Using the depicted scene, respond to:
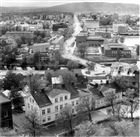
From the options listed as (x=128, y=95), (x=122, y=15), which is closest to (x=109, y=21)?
(x=122, y=15)

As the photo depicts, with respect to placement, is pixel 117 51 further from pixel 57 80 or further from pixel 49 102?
pixel 49 102

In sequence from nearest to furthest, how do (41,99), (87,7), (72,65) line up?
(41,99) < (72,65) < (87,7)

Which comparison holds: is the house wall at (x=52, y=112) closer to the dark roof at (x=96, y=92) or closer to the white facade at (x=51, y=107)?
the white facade at (x=51, y=107)

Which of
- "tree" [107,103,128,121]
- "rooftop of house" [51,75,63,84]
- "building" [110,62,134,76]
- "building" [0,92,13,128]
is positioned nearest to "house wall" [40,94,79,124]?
"building" [0,92,13,128]

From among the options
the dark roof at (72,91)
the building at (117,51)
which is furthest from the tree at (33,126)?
the building at (117,51)

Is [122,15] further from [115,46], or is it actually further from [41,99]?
[41,99]

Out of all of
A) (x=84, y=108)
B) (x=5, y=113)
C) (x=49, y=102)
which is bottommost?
(x=84, y=108)

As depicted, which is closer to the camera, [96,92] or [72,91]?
[72,91]

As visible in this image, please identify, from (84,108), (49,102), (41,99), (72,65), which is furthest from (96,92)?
(72,65)

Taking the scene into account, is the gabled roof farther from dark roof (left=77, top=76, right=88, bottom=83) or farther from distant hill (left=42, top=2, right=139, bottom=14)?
distant hill (left=42, top=2, right=139, bottom=14)
